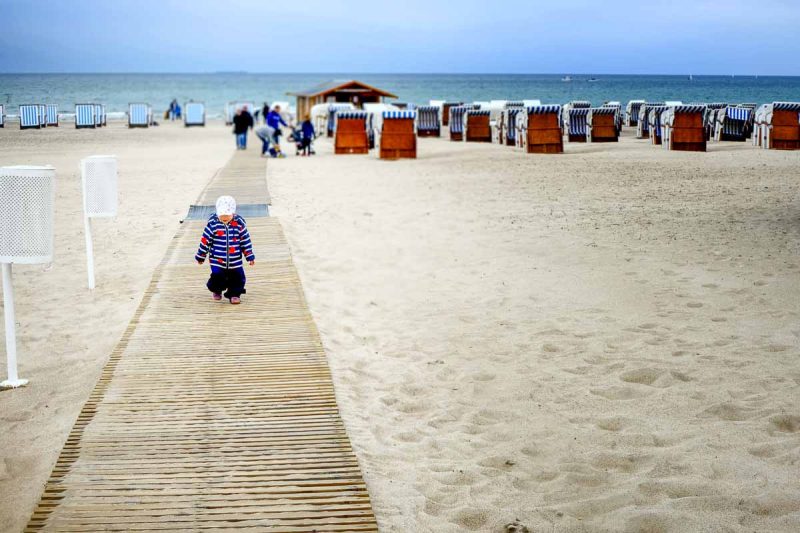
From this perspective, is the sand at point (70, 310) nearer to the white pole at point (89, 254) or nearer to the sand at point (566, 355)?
the white pole at point (89, 254)

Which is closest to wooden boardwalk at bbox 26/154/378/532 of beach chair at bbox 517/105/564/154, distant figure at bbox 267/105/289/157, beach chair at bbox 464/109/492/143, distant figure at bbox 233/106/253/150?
distant figure at bbox 267/105/289/157

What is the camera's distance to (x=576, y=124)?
24.4 meters

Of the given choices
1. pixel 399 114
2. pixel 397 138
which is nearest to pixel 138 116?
pixel 399 114


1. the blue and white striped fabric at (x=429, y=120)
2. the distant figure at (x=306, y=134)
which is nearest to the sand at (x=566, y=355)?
the distant figure at (x=306, y=134)

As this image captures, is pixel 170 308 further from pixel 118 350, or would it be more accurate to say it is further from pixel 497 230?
pixel 497 230

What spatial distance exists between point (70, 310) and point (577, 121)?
20033 millimetres

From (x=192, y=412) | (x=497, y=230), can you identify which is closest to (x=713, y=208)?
(x=497, y=230)

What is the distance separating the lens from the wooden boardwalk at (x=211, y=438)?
128 inches

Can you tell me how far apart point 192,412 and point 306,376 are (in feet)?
2.50

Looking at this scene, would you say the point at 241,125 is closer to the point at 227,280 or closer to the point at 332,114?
the point at 332,114

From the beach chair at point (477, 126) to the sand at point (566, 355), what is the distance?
562 inches

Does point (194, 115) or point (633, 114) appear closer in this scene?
point (633, 114)

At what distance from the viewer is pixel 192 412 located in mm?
4250

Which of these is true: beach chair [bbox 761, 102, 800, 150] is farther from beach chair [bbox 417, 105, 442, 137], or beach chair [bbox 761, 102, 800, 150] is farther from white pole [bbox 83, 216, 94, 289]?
white pole [bbox 83, 216, 94, 289]
